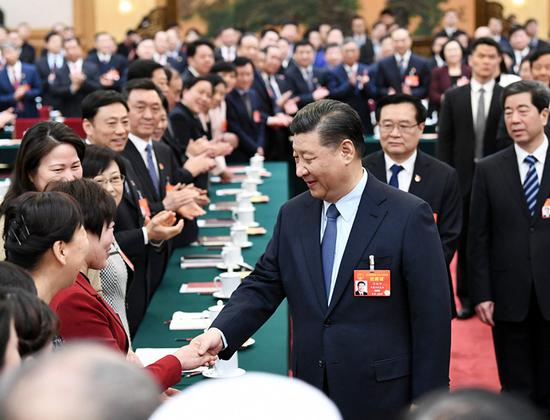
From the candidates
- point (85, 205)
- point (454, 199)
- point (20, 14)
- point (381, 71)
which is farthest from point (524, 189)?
point (20, 14)

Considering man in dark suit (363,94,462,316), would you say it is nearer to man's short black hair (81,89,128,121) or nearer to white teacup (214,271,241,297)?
white teacup (214,271,241,297)

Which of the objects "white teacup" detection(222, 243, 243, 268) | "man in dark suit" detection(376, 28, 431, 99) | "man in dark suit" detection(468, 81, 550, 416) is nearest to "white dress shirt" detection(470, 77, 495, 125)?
"man in dark suit" detection(468, 81, 550, 416)

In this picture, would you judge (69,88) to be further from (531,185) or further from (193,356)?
(193,356)

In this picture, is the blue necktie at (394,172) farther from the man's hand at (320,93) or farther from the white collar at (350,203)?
the man's hand at (320,93)

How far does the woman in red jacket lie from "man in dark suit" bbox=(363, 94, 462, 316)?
5.79ft

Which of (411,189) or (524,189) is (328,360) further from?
(524,189)

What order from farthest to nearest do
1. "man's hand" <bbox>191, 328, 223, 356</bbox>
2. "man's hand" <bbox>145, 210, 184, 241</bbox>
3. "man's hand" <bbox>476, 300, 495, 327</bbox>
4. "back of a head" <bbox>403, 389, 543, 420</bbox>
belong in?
"man's hand" <bbox>476, 300, 495, 327</bbox> → "man's hand" <bbox>145, 210, 184, 241</bbox> → "man's hand" <bbox>191, 328, 223, 356</bbox> → "back of a head" <bbox>403, 389, 543, 420</bbox>

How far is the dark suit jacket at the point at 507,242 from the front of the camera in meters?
4.70

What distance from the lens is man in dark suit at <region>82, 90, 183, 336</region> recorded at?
4.51 m

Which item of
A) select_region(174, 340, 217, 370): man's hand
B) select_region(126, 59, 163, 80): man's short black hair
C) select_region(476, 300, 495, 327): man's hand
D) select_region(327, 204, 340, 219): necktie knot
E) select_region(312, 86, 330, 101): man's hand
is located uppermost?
select_region(126, 59, 163, 80): man's short black hair

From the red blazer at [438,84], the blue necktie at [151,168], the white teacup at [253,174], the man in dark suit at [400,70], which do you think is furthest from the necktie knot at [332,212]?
the man in dark suit at [400,70]

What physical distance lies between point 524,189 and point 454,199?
391 millimetres

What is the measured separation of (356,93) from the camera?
12.8m

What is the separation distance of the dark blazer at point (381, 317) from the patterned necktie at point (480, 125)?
381cm
